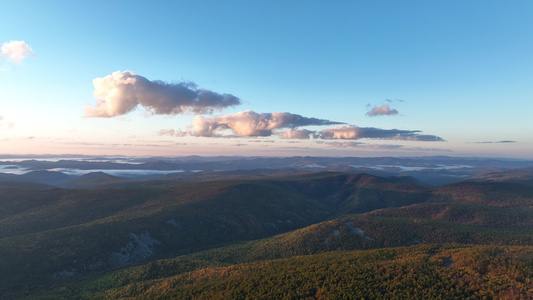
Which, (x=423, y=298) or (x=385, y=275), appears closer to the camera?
(x=423, y=298)

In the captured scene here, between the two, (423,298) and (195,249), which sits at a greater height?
(423,298)

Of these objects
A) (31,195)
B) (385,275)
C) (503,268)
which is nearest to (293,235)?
(385,275)

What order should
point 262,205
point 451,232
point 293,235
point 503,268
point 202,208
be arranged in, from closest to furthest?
point 503,268, point 451,232, point 293,235, point 202,208, point 262,205

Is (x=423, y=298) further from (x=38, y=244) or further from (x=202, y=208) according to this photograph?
(x=202, y=208)

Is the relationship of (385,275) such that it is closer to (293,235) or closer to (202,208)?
(293,235)

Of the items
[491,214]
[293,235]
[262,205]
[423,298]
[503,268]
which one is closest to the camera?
[423,298]

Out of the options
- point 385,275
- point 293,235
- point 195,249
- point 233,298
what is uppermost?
point 385,275
